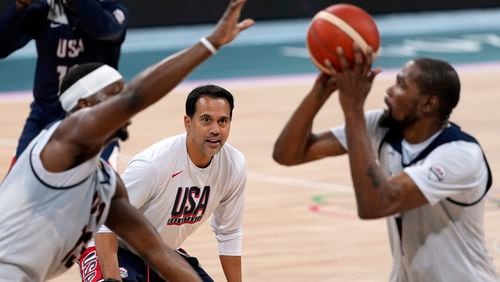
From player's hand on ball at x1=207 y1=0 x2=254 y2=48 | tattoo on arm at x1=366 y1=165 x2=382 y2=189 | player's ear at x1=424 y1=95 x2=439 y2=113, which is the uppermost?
player's hand on ball at x1=207 y1=0 x2=254 y2=48

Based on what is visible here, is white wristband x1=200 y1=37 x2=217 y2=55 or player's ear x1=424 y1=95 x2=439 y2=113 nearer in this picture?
white wristband x1=200 y1=37 x2=217 y2=55

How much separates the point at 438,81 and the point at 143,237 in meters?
1.45

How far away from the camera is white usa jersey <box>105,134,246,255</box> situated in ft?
21.3

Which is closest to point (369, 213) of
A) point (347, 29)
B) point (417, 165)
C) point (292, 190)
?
point (417, 165)

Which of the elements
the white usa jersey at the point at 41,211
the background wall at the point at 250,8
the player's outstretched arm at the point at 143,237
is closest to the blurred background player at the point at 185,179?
the player's outstretched arm at the point at 143,237

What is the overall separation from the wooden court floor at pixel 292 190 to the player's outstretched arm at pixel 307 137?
3017 millimetres

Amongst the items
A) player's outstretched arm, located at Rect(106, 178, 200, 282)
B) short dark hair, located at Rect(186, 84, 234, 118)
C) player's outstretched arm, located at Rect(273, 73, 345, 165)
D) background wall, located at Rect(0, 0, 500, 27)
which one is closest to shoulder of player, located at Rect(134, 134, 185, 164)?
short dark hair, located at Rect(186, 84, 234, 118)

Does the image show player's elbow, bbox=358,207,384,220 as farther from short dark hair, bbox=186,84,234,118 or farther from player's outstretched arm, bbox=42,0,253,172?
short dark hair, bbox=186,84,234,118

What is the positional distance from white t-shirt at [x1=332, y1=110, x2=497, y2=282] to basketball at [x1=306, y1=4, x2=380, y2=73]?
514 mm

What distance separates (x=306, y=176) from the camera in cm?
1158

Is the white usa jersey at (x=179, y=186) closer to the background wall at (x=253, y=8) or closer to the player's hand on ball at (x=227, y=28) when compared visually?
the player's hand on ball at (x=227, y=28)

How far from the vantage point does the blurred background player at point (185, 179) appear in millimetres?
6453

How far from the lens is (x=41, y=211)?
4.97 m

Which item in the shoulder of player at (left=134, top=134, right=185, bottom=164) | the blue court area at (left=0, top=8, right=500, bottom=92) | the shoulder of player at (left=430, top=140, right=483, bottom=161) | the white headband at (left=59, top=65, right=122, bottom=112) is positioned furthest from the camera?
the blue court area at (left=0, top=8, right=500, bottom=92)
